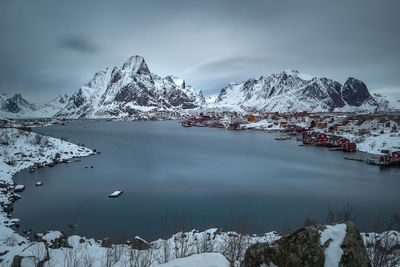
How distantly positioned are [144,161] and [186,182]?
11.2 metres

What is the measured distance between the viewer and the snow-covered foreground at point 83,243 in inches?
121

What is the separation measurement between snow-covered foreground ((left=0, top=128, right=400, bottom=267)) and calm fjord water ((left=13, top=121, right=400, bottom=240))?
184 cm

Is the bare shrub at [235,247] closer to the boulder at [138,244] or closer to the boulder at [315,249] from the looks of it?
the boulder at [315,249]

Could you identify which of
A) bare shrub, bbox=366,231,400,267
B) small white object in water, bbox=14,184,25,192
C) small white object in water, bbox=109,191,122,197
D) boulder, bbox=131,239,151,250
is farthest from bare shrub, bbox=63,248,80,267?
small white object in water, bbox=14,184,25,192

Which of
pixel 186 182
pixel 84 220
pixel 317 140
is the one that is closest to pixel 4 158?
pixel 84 220

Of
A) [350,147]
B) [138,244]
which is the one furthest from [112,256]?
[350,147]

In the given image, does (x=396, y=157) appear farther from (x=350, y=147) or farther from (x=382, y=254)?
(x=382, y=254)

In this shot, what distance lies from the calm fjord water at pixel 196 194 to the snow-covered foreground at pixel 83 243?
6.03 ft

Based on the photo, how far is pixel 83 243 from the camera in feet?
26.9

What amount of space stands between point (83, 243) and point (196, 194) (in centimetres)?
956

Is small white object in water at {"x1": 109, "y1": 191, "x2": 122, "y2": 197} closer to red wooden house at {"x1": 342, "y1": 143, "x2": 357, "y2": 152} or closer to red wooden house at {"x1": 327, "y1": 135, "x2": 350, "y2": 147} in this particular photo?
red wooden house at {"x1": 342, "y1": 143, "x2": 357, "y2": 152}

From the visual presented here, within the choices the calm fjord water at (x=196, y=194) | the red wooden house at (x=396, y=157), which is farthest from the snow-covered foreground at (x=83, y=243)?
the red wooden house at (x=396, y=157)

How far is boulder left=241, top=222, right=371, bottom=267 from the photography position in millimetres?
2398

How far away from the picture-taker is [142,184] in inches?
767
